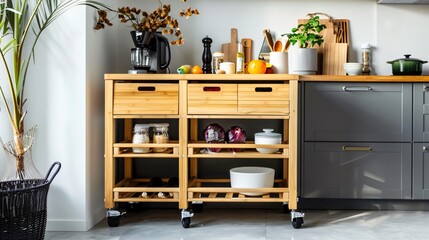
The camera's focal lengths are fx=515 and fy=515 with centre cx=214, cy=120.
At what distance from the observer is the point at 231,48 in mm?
3670

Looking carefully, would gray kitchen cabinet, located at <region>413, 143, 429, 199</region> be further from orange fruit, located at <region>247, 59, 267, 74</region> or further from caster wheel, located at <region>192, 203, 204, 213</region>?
caster wheel, located at <region>192, 203, 204, 213</region>

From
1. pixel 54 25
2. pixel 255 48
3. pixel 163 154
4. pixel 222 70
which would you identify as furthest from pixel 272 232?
pixel 54 25

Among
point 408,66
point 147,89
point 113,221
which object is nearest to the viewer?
point 113,221

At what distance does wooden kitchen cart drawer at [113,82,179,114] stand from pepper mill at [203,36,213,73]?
0.48m

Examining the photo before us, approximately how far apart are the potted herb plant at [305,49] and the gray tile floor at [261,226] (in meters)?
0.98

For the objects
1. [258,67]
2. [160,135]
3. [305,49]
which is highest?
[305,49]

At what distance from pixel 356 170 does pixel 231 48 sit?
1.20 m

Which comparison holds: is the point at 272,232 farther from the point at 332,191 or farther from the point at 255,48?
the point at 255,48

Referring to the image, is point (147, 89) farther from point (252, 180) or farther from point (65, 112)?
point (252, 180)

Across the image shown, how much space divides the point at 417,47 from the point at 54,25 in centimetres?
248

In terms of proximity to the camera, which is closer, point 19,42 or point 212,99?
point 19,42

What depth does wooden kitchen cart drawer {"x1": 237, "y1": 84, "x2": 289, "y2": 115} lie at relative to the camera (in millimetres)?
3047

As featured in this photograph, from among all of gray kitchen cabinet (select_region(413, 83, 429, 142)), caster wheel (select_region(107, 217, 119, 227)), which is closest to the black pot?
gray kitchen cabinet (select_region(413, 83, 429, 142))

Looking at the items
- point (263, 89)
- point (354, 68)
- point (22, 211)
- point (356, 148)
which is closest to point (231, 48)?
point (263, 89)
